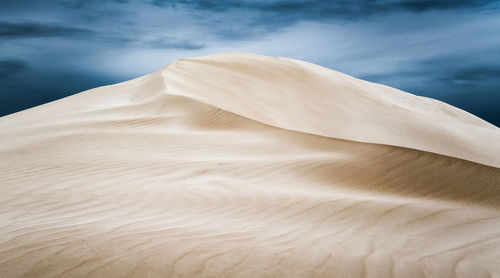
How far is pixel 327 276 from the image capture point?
8.25ft

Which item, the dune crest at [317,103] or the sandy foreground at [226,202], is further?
the dune crest at [317,103]

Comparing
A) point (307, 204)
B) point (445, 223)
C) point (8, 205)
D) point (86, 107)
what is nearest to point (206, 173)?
point (307, 204)

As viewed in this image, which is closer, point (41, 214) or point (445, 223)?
point (445, 223)

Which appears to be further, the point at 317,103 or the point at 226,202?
the point at 317,103

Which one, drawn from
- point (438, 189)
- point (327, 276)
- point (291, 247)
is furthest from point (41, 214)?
point (438, 189)

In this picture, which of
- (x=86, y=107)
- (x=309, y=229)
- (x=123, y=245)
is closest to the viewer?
(x=123, y=245)

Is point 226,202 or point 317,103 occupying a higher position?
point 226,202

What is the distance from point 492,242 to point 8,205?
4.40m

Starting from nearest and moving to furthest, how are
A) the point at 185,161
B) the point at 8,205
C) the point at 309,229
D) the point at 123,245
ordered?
the point at 123,245 → the point at 309,229 → the point at 8,205 → the point at 185,161

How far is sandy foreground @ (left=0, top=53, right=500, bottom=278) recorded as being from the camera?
2664mm

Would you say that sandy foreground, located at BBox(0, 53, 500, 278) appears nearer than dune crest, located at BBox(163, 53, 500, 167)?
Yes

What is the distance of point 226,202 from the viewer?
434 centimetres

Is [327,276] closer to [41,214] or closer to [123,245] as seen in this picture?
[123,245]

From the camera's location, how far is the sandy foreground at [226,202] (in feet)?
8.74
